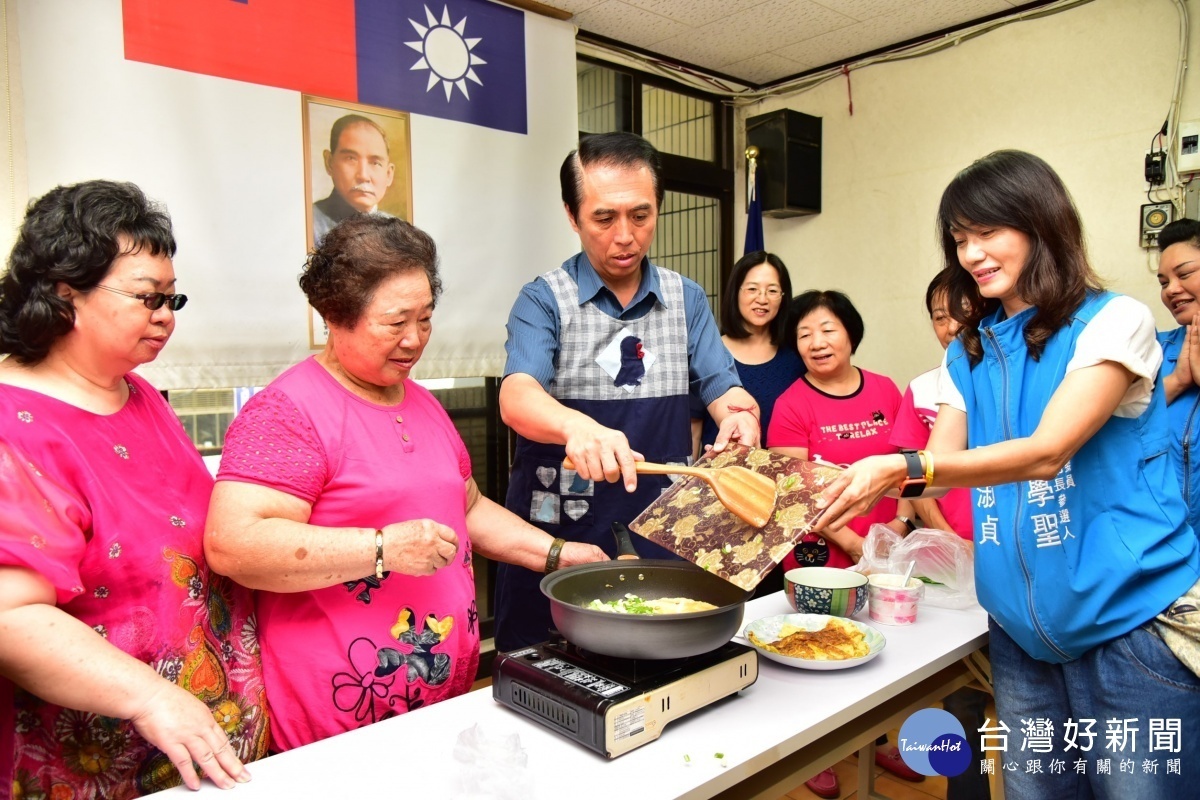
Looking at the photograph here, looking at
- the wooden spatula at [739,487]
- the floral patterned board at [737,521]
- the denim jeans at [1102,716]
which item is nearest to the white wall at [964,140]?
the denim jeans at [1102,716]

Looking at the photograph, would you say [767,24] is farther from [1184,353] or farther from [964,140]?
[1184,353]

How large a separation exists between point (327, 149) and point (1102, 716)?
120 inches

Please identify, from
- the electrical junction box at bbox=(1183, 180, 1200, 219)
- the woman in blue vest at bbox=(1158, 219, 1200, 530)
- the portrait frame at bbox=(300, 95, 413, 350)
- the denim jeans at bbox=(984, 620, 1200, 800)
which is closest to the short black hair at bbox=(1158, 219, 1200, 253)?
the woman in blue vest at bbox=(1158, 219, 1200, 530)

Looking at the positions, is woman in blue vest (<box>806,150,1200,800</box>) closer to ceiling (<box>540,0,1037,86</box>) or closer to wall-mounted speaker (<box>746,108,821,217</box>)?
ceiling (<box>540,0,1037,86</box>)

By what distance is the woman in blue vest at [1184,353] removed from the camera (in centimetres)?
202

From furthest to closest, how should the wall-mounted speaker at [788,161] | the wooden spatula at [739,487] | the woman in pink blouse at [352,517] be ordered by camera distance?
1. the wall-mounted speaker at [788,161]
2. the wooden spatula at [739,487]
3. the woman in pink blouse at [352,517]

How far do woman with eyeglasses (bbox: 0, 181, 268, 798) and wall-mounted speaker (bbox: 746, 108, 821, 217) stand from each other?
3605 millimetres

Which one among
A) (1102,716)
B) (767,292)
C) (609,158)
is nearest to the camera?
(1102,716)

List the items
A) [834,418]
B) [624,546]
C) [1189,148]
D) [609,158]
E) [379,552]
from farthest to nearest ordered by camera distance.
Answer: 1. [1189,148]
2. [834,418]
3. [609,158]
4. [624,546]
5. [379,552]

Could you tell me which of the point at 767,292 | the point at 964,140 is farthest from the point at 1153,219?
the point at 767,292

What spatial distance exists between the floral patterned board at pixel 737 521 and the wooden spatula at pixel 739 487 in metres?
0.02

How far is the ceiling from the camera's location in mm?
3520

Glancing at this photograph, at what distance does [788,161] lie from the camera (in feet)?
14.2

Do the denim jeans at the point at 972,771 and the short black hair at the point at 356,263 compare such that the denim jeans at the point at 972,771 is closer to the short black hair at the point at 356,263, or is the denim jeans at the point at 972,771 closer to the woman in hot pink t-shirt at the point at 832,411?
the woman in hot pink t-shirt at the point at 832,411
